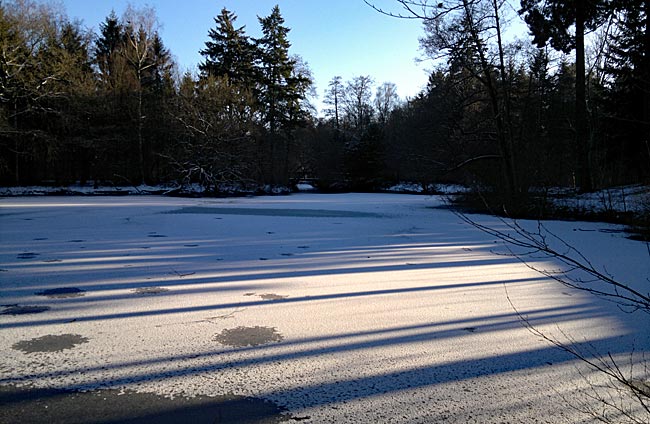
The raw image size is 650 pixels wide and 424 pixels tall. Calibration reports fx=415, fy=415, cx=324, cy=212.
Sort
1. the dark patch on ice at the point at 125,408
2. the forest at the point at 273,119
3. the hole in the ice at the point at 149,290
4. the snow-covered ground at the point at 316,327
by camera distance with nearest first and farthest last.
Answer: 1. the dark patch on ice at the point at 125,408
2. the snow-covered ground at the point at 316,327
3. the hole in the ice at the point at 149,290
4. the forest at the point at 273,119

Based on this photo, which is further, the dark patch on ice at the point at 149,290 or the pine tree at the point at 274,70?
the pine tree at the point at 274,70

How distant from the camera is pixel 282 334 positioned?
313 cm

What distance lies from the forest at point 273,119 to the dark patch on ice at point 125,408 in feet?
9.96

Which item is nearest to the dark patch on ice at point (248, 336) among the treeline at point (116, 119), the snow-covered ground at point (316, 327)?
the snow-covered ground at point (316, 327)

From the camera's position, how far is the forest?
14125 millimetres

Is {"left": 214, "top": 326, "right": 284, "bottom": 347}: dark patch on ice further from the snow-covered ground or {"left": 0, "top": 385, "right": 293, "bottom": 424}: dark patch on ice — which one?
{"left": 0, "top": 385, "right": 293, "bottom": 424}: dark patch on ice

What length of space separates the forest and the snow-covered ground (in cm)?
226

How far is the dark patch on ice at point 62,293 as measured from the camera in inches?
157

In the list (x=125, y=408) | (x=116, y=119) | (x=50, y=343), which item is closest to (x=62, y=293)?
(x=50, y=343)

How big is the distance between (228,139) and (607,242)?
2106 centimetres

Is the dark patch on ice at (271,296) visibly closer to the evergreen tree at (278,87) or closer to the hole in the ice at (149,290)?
the hole in the ice at (149,290)

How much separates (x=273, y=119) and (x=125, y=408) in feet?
104

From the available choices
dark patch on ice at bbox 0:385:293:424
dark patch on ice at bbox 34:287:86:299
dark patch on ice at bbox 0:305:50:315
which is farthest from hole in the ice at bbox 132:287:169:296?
dark patch on ice at bbox 0:385:293:424

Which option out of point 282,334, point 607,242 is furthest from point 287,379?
point 607,242
